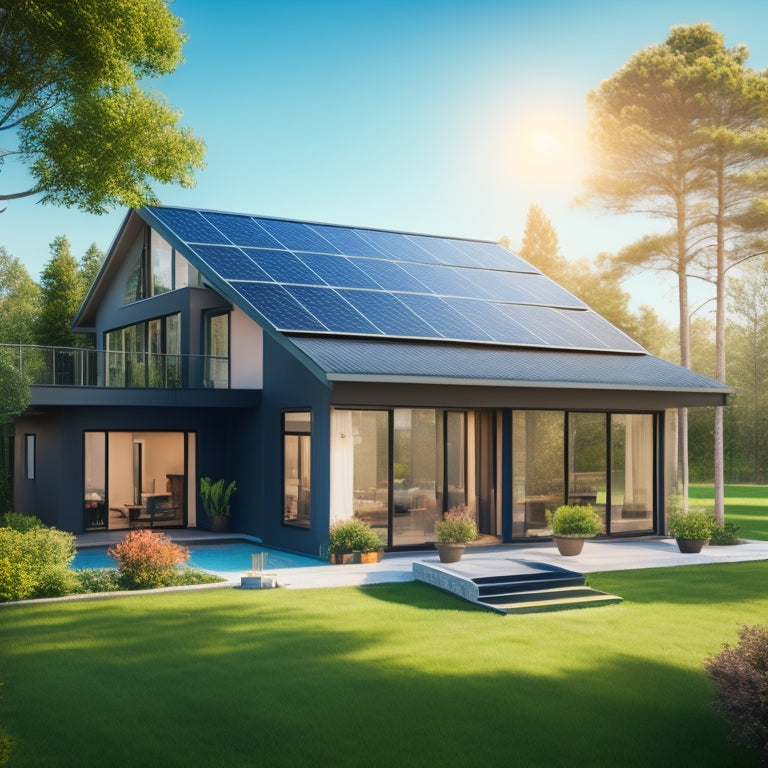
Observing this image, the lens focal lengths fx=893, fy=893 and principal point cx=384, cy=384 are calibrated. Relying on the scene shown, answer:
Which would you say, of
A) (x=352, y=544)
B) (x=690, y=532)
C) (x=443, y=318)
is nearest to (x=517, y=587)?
(x=352, y=544)

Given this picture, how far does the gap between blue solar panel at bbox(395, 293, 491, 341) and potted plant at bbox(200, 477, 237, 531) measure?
5857mm

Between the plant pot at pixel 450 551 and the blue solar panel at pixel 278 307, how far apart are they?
4.94 metres

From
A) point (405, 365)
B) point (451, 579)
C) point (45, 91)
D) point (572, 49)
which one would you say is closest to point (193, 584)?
point (451, 579)

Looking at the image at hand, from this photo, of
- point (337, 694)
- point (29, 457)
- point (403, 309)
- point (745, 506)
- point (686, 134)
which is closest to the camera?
point (337, 694)

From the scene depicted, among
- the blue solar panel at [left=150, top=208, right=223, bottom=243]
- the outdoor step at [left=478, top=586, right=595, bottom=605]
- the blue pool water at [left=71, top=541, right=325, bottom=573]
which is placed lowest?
the blue pool water at [left=71, top=541, right=325, bottom=573]

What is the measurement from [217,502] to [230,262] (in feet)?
18.2

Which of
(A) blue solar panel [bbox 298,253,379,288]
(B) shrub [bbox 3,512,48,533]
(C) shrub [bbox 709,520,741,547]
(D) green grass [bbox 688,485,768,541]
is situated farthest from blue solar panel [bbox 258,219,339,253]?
(D) green grass [bbox 688,485,768,541]

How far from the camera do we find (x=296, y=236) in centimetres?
2314

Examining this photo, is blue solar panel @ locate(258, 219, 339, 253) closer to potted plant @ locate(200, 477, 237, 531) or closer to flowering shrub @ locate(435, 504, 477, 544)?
potted plant @ locate(200, 477, 237, 531)

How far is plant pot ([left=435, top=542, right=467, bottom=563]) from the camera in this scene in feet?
51.5

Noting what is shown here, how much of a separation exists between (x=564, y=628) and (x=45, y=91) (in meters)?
10.7

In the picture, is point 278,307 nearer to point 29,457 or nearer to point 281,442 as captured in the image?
point 281,442

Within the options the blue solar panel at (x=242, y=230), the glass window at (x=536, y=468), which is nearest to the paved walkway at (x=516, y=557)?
the glass window at (x=536, y=468)

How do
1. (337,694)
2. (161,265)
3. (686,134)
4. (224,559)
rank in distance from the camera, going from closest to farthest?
(337,694) < (224,559) < (161,265) < (686,134)
